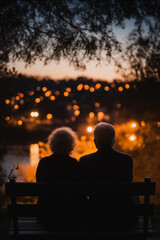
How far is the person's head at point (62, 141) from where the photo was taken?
10.1ft

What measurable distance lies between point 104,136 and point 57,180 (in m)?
0.61

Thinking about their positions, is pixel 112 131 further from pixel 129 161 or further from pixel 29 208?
pixel 29 208

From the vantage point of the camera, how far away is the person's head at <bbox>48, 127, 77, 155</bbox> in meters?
3.08

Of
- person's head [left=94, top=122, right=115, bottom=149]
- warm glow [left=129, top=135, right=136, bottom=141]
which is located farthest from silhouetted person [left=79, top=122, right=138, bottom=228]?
warm glow [left=129, top=135, right=136, bottom=141]

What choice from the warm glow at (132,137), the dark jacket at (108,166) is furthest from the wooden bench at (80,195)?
the warm glow at (132,137)

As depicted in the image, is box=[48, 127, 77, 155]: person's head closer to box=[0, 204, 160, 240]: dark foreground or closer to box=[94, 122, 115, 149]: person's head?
box=[94, 122, 115, 149]: person's head

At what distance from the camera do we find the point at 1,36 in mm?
4945

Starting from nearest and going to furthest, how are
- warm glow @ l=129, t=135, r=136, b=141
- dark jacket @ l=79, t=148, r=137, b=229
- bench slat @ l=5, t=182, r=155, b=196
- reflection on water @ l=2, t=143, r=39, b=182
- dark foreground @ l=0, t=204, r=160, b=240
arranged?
bench slat @ l=5, t=182, r=155, b=196, dark jacket @ l=79, t=148, r=137, b=229, dark foreground @ l=0, t=204, r=160, b=240, warm glow @ l=129, t=135, r=136, b=141, reflection on water @ l=2, t=143, r=39, b=182

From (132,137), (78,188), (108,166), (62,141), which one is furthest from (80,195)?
(132,137)

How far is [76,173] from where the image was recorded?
301cm

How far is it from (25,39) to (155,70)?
7.98 ft

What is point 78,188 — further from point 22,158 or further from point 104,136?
point 22,158

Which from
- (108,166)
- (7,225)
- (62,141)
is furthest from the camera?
(7,225)

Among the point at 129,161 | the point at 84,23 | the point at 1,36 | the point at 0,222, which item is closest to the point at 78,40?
the point at 84,23
